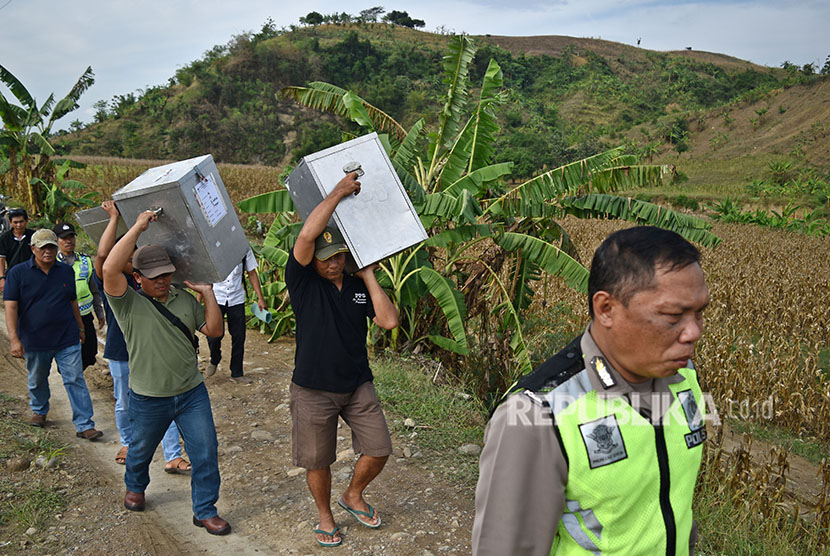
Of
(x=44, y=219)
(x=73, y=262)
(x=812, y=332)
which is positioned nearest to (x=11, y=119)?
(x=44, y=219)

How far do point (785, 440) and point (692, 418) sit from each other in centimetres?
649

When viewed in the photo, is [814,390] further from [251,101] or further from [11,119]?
[251,101]

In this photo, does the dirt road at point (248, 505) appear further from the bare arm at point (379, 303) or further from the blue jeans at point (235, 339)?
the bare arm at point (379, 303)

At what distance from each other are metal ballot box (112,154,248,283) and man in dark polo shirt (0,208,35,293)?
13.4 feet

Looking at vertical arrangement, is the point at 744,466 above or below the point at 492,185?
below

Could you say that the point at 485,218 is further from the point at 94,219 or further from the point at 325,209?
the point at 94,219

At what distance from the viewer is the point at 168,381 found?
3893 millimetres

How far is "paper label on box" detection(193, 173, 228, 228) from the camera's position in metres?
3.51

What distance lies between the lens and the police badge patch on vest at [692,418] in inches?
63.7

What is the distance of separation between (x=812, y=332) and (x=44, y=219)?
1439 cm

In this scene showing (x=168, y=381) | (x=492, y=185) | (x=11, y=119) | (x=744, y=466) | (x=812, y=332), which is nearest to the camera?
(x=168, y=381)

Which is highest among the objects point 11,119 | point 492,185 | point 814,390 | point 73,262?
point 11,119

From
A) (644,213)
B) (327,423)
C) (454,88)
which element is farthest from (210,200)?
(644,213)

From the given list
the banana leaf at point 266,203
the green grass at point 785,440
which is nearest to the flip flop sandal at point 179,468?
the banana leaf at point 266,203
